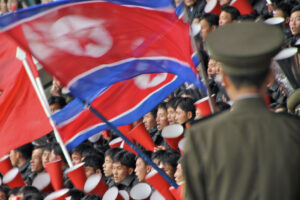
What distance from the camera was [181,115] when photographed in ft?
22.0

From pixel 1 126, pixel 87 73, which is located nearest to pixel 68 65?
pixel 87 73

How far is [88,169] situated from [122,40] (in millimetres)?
2218

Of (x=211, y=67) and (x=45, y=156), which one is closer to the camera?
(x=211, y=67)

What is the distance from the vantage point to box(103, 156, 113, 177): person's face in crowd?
693cm

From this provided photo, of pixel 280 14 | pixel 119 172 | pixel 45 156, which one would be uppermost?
pixel 280 14

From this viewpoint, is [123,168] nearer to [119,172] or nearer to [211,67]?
[119,172]

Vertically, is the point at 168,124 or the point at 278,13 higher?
the point at 278,13

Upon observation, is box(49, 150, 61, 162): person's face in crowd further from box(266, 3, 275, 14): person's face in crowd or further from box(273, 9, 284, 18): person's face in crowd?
box(273, 9, 284, 18): person's face in crowd

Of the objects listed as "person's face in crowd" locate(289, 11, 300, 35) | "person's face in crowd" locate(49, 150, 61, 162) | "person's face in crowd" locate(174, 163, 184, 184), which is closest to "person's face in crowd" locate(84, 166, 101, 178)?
"person's face in crowd" locate(49, 150, 61, 162)

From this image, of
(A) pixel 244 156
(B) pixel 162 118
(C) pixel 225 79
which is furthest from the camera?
(B) pixel 162 118

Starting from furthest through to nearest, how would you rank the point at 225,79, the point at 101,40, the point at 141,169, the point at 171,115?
1. the point at 171,115
2. the point at 141,169
3. the point at 101,40
4. the point at 225,79

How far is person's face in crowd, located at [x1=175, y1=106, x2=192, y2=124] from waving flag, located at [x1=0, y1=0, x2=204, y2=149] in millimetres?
1282

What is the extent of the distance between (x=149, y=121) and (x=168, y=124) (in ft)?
1.35

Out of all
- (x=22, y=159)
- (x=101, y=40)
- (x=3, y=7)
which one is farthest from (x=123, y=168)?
(x=3, y=7)
